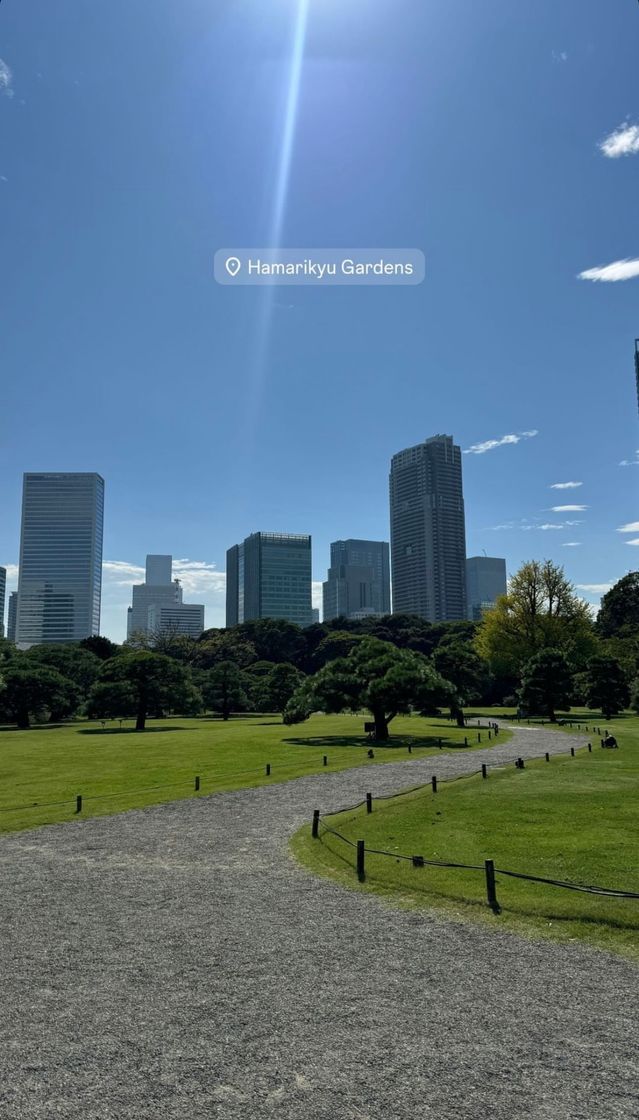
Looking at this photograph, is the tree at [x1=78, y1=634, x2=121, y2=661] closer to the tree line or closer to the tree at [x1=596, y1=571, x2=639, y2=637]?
the tree line

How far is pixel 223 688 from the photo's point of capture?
234 ft

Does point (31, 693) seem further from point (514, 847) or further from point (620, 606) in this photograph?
point (620, 606)

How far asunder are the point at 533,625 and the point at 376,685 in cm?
4248

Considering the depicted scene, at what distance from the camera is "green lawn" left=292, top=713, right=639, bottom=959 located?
12.3 m

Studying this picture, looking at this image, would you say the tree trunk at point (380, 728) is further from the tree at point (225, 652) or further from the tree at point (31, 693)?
the tree at point (225, 652)

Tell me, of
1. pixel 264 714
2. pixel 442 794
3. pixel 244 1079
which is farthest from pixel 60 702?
pixel 244 1079

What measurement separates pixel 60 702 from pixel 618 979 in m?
59.9

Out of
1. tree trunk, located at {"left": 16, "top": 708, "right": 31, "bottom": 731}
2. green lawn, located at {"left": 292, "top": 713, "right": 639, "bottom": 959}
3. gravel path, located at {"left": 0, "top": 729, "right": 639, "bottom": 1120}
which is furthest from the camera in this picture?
tree trunk, located at {"left": 16, "top": 708, "right": 31, "bottom": 731}

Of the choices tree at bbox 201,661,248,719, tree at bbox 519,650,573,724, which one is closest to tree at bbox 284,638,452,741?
tree at bbox 519,650,573,724

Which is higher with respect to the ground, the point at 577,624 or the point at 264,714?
the point at 577,624

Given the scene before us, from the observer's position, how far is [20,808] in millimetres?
23188

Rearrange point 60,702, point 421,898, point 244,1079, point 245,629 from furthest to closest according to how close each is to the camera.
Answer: point 245,629, point 60,702, point 421,898, point 244,1079

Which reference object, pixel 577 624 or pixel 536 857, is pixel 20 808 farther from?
pixel 577 624

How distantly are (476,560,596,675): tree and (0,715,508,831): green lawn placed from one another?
2531 centimetres
